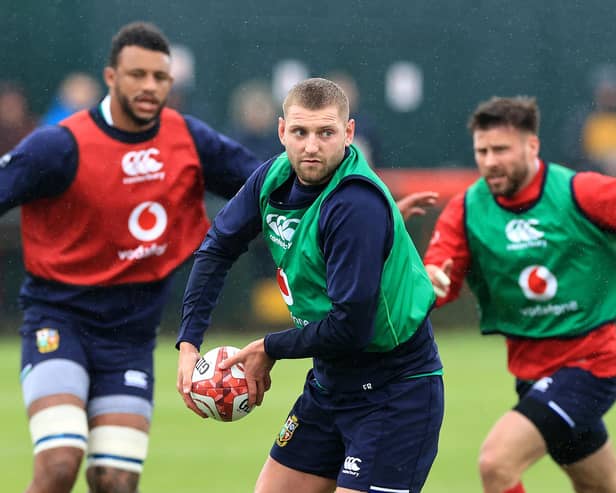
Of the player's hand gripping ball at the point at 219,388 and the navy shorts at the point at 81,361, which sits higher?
the player's hand gripping ball at the point at 219,388

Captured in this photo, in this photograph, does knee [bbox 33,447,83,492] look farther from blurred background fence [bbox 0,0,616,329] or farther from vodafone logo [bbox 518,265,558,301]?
blurred background fence [bbox 0,0,616,329]

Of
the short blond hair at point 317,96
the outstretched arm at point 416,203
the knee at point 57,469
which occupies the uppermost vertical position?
the short blond hair at point 317,96

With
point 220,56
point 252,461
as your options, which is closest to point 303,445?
point 252,461

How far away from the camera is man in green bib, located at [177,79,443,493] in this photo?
5344mm

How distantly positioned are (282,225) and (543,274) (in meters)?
2.01

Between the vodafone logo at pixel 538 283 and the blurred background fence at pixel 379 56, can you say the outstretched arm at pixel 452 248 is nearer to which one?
the vodafone logo at pixel 538 283

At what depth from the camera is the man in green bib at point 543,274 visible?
688 cm

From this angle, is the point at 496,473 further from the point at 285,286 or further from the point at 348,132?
the point at 348,132

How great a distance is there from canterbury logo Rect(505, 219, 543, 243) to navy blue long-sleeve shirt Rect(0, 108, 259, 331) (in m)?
1.40

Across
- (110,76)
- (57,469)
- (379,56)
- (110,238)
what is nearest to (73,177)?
(110,238)

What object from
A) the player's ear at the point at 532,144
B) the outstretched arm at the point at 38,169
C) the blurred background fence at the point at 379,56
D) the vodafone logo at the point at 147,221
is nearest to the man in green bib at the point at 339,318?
the vodafone logo at the point at 147,221

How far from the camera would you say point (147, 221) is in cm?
709

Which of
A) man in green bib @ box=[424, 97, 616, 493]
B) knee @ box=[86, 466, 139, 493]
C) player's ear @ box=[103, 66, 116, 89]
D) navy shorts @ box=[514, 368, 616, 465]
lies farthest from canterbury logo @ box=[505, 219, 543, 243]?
knee @ box=[86, 466, 139, 493]

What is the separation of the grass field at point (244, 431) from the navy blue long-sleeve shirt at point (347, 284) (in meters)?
3.28
